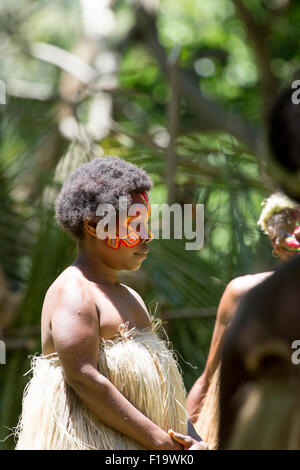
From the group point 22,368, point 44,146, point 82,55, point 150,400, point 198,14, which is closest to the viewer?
point 150,400

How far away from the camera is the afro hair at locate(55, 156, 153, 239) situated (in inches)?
88.2

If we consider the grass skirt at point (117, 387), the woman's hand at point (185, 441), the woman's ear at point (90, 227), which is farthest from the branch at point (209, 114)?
the woman's hand at point (185, 441)

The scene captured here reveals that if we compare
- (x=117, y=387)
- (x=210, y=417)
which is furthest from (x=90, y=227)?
(x=210, y=417)

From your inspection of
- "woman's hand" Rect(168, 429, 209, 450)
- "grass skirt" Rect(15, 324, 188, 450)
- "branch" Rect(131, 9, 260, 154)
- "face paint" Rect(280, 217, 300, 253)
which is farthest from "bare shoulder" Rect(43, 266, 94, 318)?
"branch" Rect(131, 9, 260, 154)

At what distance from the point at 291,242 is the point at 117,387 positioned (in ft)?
3.42

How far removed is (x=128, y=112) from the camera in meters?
7.31

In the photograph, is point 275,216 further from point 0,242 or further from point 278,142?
point 0,242

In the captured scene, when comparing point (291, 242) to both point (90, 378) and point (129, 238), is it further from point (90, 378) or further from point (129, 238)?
point (90, 378)

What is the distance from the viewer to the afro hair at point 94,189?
7.35 ft

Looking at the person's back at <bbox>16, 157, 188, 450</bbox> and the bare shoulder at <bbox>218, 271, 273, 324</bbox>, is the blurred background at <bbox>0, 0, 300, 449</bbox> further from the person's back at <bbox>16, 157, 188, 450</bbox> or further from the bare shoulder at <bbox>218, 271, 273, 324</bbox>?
the person's back at <bbox>16, 157, 188, 450</bbox>

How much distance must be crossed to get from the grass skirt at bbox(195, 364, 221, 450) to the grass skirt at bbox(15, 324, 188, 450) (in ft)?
1.74

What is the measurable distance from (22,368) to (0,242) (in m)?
0.83

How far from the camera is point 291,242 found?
2.83m

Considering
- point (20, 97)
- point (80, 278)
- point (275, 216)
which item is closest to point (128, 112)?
point (20, 97)
